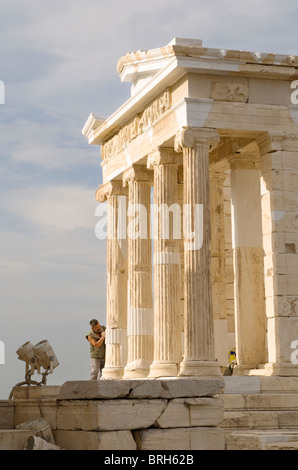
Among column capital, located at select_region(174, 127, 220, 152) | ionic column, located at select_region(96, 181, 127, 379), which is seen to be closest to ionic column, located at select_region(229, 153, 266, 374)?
column capital, located at select_region(174, 127, 220, 152)

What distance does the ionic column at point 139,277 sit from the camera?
80.0ft

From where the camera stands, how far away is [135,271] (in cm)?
2477

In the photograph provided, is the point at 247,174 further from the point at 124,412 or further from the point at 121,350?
the point at 124,412

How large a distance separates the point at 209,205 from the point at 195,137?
1.74 metres

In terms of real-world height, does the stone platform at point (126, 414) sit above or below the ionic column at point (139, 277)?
below

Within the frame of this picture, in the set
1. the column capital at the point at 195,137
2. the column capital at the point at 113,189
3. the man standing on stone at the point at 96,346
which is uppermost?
the column capital at the point at 113,189

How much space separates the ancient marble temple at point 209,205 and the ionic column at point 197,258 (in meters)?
0.03

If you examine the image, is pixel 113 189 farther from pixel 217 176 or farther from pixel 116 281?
pixel 217 176

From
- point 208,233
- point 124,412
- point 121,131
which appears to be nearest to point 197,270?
point 208,233

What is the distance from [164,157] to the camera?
23.0m

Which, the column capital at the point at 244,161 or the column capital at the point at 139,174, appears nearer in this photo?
the column capital at the point at 244,161

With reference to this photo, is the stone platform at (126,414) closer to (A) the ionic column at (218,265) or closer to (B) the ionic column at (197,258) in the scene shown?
(B) the ionic column at (197,258)

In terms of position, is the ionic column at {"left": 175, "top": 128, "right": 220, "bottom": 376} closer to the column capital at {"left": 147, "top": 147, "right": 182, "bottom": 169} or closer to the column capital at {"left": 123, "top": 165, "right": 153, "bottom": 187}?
the column capital at {"left": 147, "top": 147, "right": 182, "bottom": 169}

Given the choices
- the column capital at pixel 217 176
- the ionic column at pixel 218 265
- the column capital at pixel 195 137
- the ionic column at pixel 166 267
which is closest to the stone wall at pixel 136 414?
the ionic column at pixel 166 267
